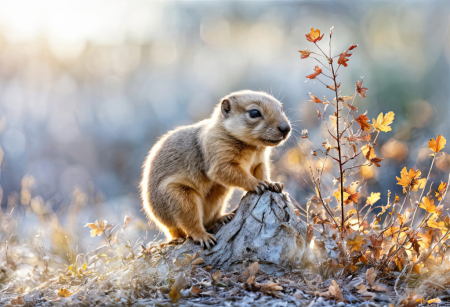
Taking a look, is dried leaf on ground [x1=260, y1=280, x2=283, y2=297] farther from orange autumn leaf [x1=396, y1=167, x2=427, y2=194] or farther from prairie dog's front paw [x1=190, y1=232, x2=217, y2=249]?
orange autumn leaf [x1=396, y1=167, x2=427, y2=194]

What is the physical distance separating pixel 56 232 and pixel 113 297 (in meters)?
3.39

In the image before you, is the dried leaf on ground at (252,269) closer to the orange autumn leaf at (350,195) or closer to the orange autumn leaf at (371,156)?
the orange autumn leaf at (350,195)

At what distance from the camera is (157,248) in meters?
4.05

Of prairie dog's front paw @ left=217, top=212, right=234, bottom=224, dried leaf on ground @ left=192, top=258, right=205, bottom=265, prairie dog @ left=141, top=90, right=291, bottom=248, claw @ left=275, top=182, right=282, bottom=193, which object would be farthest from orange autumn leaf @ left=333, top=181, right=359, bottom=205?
dried leaf on ground @ left=192, top=258, right=205, bottom=265

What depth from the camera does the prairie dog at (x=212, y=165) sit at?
3.91m

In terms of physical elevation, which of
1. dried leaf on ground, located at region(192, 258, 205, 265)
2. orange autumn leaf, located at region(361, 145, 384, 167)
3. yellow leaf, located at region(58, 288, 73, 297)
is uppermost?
orange autumn leaf, located at region(361, 145, 384, 167)

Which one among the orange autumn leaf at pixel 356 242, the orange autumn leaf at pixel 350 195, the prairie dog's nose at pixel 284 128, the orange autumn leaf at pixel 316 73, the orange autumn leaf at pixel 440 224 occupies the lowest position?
the orange autumn leaf at pixel 356 242

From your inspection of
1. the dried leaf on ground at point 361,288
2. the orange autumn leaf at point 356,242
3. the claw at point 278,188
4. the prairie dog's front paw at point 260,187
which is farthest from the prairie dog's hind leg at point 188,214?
the dried leaf on ground at point 361,288

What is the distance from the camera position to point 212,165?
4.00 metres

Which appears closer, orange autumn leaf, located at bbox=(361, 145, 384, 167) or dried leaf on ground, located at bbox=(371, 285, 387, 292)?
dried leaf on ground, located at bbox=(371, 285, 387, 292)

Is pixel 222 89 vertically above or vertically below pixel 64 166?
above

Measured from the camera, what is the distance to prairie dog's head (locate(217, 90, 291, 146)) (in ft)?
12.8

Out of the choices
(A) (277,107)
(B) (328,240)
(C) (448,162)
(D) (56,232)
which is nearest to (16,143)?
(D) (56,232)

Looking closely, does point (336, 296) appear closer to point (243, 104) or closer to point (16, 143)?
point (243, 104)
